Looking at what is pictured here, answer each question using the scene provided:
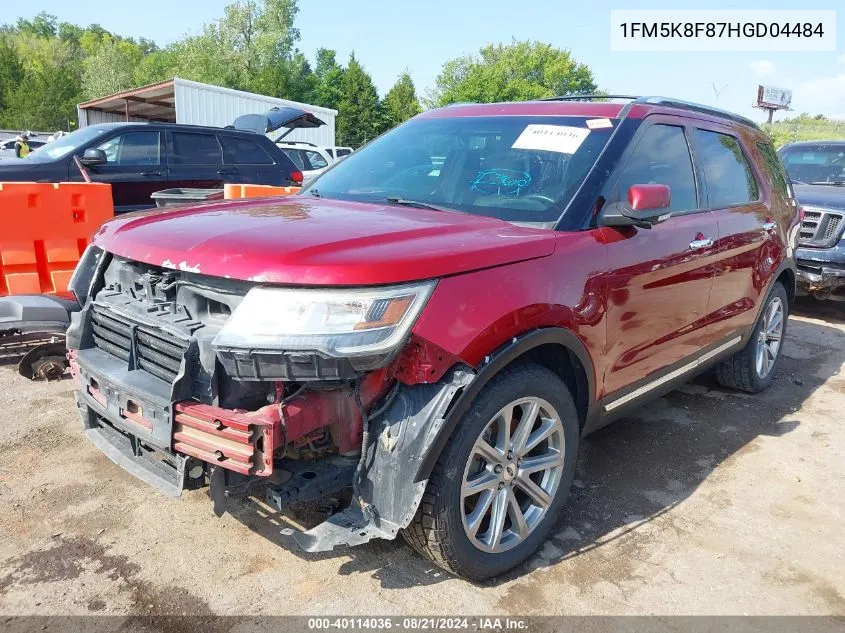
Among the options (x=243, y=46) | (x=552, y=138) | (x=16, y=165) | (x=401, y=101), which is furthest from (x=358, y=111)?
(x=552, y=138)

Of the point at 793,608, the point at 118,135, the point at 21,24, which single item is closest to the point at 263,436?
the point at 793,608

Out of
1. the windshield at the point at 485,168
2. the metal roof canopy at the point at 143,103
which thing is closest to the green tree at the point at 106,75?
the metal roof canopy at the point at 143,103

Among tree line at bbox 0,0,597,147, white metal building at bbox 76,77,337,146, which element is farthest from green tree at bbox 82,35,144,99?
white metal building at bbox 76,77,337,146

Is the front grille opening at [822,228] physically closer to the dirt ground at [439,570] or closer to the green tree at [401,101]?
the dirt ground at [439,570]

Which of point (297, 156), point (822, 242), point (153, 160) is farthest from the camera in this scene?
point (297, 156)

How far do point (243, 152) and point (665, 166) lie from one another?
6.81 meters

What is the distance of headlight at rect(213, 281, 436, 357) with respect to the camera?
2.04 meters

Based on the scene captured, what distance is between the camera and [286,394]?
2.16 metres

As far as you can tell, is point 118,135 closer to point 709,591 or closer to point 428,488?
point 428,488

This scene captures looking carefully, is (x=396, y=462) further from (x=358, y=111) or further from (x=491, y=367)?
(x=358, y=111)

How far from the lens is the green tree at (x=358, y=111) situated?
47.9 metres

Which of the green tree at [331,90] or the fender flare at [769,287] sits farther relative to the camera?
the green tree at [331,90]

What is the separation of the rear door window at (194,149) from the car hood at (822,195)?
22.9 feet

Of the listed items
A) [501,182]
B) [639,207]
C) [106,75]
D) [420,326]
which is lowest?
[420,326]
